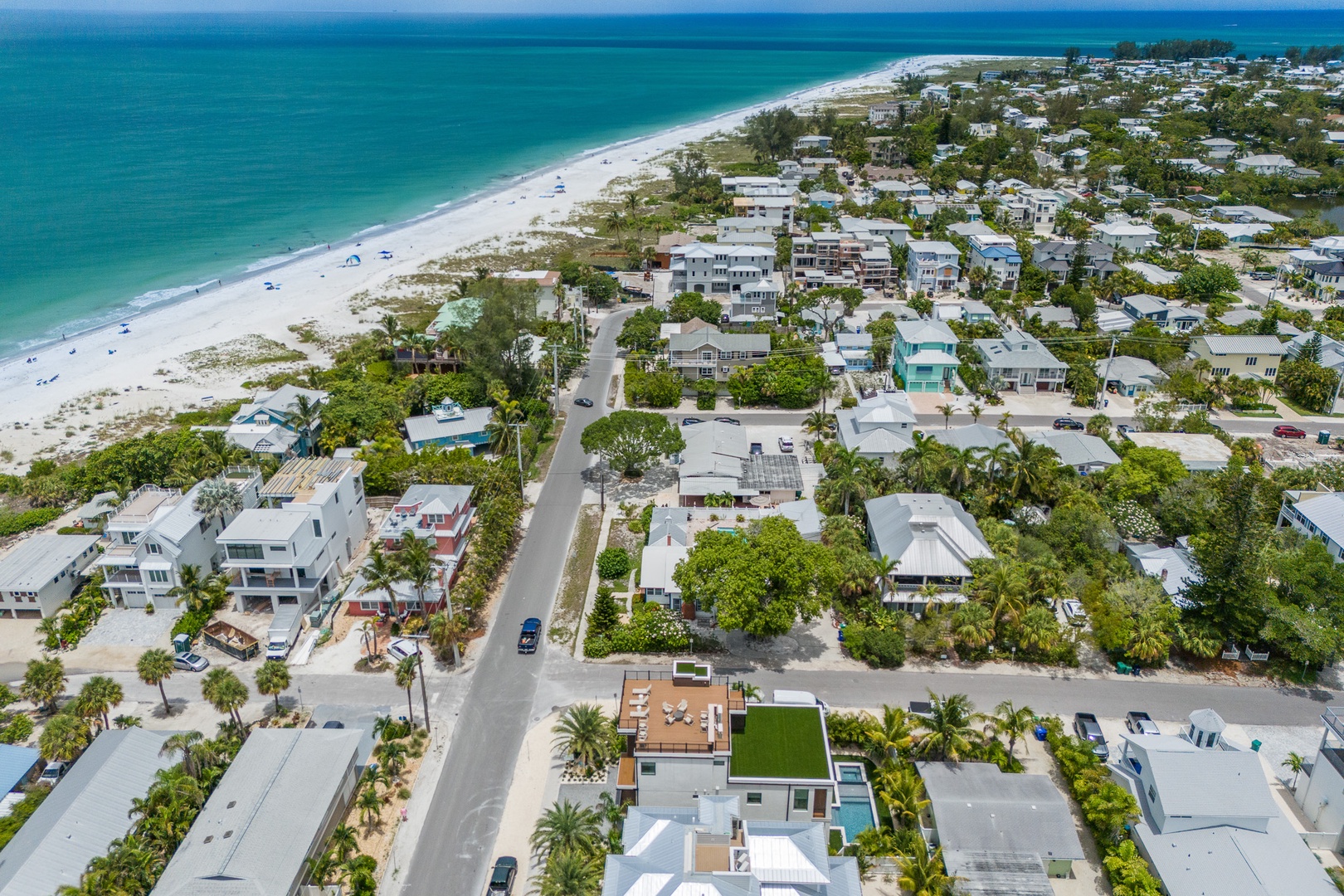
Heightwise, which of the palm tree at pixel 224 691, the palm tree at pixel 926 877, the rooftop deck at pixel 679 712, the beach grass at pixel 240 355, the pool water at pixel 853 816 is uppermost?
the rooftop deck at pixel 679 712

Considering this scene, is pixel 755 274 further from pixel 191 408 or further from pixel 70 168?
pixel 70 168

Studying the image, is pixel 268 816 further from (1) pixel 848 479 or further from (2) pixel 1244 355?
(2) pixel 1244 355

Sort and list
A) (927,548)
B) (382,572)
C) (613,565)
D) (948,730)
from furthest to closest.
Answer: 1. (613,565)
2. (927,548)
3. (382,572)
4. (948,730)

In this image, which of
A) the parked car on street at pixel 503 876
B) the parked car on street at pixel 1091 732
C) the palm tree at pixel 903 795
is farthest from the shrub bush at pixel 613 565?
the parked car on street at pixel 1091 732

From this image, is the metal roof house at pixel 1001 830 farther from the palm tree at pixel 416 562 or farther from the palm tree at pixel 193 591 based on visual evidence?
the palm tree at pixel 193 591

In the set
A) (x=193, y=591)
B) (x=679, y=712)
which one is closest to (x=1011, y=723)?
(x=679, y=712)

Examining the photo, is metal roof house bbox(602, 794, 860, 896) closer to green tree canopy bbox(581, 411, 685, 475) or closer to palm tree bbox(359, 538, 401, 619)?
palm tree bbox(359, 538, 401, 619)
